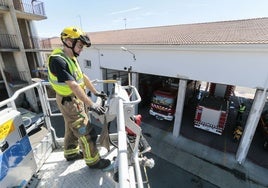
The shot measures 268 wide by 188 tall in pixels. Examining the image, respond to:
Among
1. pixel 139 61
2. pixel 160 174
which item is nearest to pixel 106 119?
pixel 160 174

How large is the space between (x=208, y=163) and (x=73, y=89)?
7350 millimetres

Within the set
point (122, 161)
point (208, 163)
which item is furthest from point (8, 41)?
point (208, 163)

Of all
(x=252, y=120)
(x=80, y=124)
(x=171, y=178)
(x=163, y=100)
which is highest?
(x=80, y=124)

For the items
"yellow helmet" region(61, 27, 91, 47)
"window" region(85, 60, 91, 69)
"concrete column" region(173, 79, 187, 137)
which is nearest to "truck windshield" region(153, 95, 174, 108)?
"concrete column" region(173, 79, 187, 137)

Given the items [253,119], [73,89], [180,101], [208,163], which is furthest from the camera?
[180,101]

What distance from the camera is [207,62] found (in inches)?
249

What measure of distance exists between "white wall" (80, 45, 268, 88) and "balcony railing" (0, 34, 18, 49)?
8.02 meters

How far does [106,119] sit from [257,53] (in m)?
5.90

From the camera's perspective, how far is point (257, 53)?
5.34m

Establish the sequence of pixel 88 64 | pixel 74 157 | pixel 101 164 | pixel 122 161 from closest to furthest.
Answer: pixel 122 161
pixel 101 164
pixel 74 157
pixel 88 64

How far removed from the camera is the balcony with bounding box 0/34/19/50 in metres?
11.1

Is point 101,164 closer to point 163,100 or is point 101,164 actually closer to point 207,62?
point 207,62

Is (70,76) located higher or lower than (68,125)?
higher

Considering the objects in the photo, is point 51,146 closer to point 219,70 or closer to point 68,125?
point 68,125
